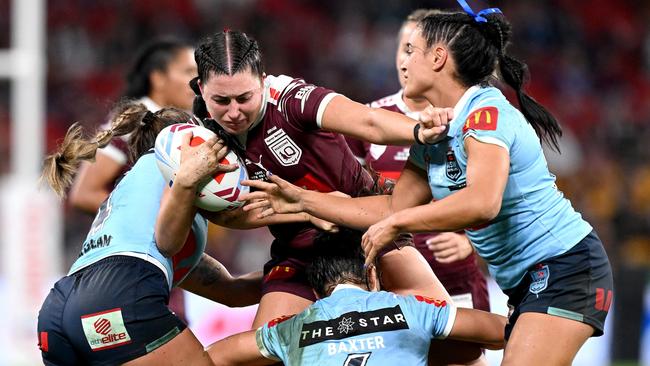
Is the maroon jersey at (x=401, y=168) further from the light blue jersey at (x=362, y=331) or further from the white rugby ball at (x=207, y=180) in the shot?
the light blue jersey at (x=362, y=331)

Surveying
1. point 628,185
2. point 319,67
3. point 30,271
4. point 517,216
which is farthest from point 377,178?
point 319,67

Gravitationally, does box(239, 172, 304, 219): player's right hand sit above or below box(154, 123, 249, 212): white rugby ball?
below

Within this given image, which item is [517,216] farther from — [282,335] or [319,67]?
[319,67]

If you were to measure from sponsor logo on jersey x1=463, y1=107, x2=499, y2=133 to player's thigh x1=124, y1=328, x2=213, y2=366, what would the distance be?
1.32 m

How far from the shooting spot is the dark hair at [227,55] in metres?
4.02

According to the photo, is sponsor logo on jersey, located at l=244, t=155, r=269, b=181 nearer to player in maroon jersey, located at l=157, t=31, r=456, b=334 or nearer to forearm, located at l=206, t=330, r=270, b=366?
player in maroon jersey, located at l=157, t=31, r=456, b=334

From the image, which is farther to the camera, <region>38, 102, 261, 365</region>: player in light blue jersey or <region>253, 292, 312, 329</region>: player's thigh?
<region>253, 292, 312, 329</region>: player's thigh

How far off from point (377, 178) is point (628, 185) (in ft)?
30.5

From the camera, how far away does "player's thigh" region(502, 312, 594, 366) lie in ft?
12.3

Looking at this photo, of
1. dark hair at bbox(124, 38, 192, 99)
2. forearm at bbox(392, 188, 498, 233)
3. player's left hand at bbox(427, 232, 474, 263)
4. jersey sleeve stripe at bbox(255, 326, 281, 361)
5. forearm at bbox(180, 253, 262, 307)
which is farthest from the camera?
dark hair at bbox(124, 38, 192, 99)

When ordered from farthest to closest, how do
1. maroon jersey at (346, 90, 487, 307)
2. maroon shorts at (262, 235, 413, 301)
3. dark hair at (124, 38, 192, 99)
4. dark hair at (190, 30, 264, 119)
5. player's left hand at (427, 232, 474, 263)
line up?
dark hair at (124, 38, 192, 99) < maroon jersey at (346, 90, 487, 307) < player's left hand at (427, 232, 474, 263) < maroon shorts at (262, 235, 413, 301) < dark hair at (190, 30, 264, 119)

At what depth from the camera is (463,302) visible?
5.64 metres

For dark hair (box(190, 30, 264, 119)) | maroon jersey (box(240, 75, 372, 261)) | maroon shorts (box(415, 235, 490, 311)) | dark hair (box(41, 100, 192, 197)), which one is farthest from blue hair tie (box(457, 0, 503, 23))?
maroon shorts (box(415, 235, 490, 311))

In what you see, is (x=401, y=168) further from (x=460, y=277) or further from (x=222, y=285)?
(x=222, y=285)
